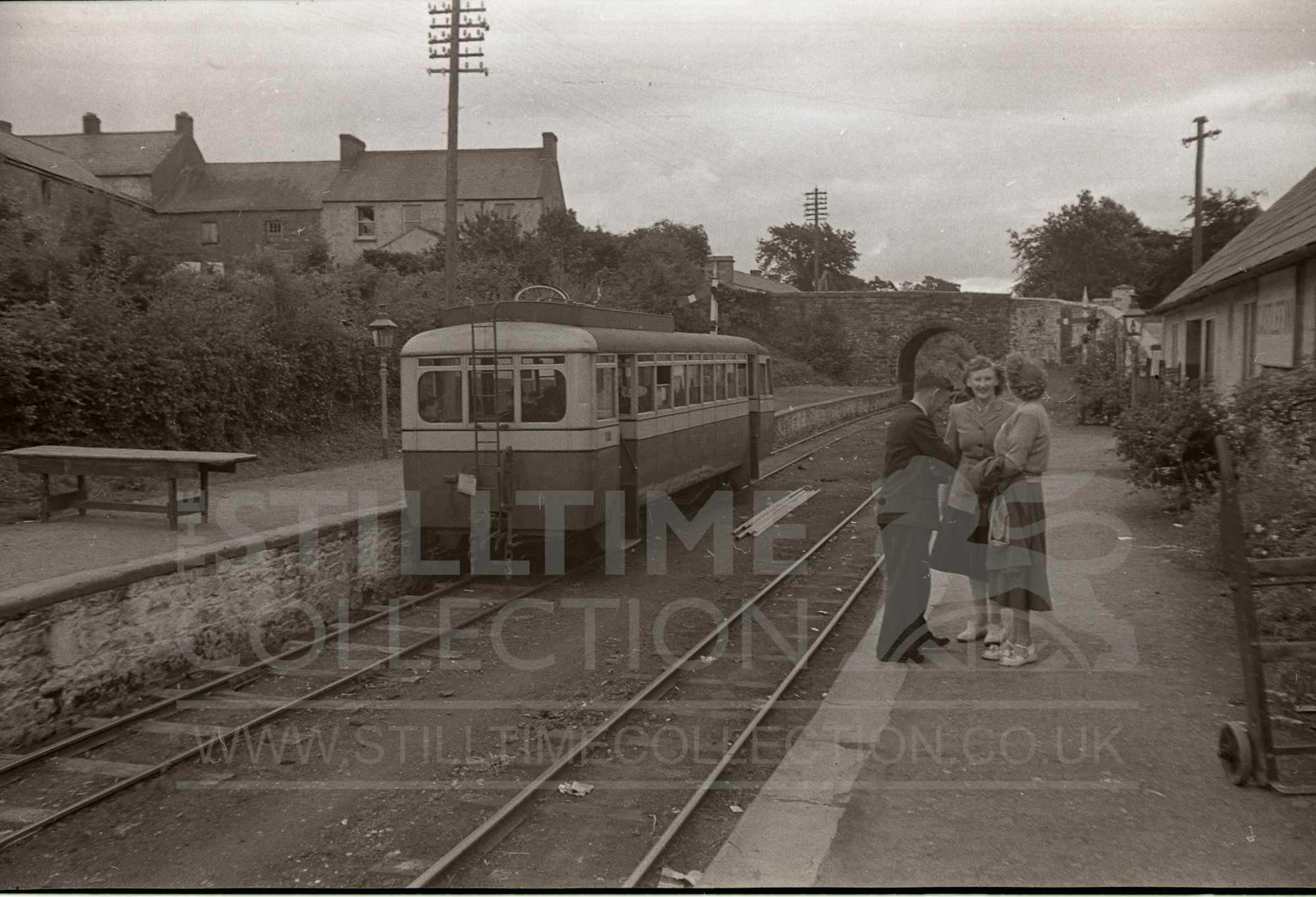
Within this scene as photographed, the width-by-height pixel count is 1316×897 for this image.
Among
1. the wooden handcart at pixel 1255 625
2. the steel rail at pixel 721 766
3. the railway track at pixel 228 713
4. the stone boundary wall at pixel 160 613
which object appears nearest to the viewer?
the steel rail at pixel 721 766

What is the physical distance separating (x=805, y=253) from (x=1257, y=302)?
8526cm

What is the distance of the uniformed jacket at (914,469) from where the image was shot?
675cm

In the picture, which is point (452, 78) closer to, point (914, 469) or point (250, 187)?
point (914, 469)

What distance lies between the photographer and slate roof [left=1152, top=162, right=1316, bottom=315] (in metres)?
10.4

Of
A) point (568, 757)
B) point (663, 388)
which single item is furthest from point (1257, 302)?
point (568, 757)

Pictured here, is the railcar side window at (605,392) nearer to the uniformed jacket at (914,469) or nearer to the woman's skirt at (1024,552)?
the uniformed jacket at (914,469)

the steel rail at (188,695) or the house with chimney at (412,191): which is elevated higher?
the house with chimney at (412,191)

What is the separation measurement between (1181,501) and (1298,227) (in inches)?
127

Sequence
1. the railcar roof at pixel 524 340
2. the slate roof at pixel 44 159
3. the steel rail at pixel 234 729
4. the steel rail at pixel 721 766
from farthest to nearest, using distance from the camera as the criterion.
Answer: the slate roof at pixel 44 159 < the railcar roof at pixel 524 340 < the steel rail at pixel 234 729 < the steel rail at pixel 721 766

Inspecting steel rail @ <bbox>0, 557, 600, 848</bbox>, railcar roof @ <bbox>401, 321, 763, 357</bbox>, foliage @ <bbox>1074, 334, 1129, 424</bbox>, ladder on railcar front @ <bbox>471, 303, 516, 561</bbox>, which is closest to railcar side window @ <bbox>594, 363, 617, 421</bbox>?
railcar roof @ <bbox>401, 321, 763, 357</bbox>

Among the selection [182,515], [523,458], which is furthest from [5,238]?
[523,458]

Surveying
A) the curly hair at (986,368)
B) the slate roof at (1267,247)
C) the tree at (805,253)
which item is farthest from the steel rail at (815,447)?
the tree at (805,253)

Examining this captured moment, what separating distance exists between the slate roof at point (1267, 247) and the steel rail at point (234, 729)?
8.15 m

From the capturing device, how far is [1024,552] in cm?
657
